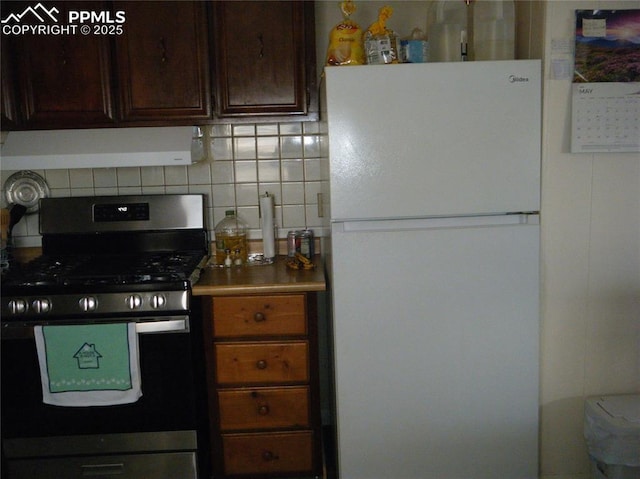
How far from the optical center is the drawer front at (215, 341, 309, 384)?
213cm

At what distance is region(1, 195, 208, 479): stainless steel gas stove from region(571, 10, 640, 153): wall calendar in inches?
56.6

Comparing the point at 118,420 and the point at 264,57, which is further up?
the point at 264,57

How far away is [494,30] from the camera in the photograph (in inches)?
77.8

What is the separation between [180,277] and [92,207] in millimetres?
762

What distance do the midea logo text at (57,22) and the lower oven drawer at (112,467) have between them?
63.4 inches

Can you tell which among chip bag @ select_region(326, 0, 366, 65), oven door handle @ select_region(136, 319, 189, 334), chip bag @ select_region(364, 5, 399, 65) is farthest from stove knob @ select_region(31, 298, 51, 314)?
chip bag @ select_region(364, 5, 399, 65)

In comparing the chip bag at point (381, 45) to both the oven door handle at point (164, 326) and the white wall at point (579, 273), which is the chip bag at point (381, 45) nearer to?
the white wall at point (579, 273)

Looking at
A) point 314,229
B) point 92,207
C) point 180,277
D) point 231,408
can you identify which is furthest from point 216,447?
point 92,207

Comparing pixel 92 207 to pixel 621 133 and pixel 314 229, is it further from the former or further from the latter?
pixel 621 133

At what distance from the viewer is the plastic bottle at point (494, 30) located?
77.8 inches

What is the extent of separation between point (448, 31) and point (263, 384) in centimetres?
141

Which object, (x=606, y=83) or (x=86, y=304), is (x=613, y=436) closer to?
(x=606, y=83)

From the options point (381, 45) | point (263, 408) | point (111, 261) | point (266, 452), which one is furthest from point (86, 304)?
point (381, 45)

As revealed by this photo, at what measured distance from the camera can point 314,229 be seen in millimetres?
2639
